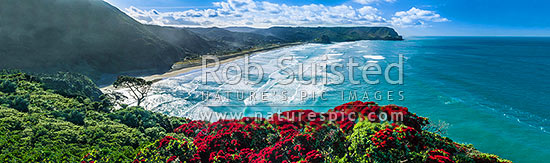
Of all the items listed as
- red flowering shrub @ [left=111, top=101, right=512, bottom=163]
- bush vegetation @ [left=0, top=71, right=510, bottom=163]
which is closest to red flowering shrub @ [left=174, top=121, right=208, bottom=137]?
bush vegetation @ [left=0, top=71, right=510, bottom=163]

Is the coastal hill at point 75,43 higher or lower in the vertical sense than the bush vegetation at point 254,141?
higher

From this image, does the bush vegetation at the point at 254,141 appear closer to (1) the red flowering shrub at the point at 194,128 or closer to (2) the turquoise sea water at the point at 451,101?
(1) the red flowering shrub at the point at 194,128

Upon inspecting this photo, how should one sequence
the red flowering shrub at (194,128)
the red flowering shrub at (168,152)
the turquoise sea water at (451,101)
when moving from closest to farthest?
the red flowering shrub at (168,152)
the red flowering shrub at (194,128)
the turquoise sea water at (451,101)

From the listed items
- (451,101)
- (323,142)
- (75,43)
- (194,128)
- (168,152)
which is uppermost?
(75,43)

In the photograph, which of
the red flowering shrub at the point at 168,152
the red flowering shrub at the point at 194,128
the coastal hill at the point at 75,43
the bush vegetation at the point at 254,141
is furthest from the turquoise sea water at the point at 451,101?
the coastal hill at the point at 75,43

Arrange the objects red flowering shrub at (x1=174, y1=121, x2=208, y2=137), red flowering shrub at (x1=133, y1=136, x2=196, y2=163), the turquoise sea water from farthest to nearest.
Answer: the turquoise sea water
red flowering shrub at (x1=174, y1=121, x2=208, y2=137)
red flowering shrub at (x1=133, y1=136, x2=196, y2=163)

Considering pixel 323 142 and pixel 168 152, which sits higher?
pixel 323 142

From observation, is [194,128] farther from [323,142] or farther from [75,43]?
[75,43]

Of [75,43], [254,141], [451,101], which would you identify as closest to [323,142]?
[254,141]

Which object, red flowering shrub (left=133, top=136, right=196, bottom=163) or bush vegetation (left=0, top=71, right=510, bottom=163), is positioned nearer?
bush vegetation (left=0, top=71, right=510, bottom=163)

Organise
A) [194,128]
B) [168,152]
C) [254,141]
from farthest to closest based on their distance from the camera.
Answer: [194,128] < [254,141] < [168,152]

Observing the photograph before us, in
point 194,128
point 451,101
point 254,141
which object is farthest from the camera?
point 451,101

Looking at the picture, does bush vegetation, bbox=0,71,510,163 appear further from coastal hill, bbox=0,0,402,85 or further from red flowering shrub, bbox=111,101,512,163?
coastal hill, bbox=0,0,402,85
